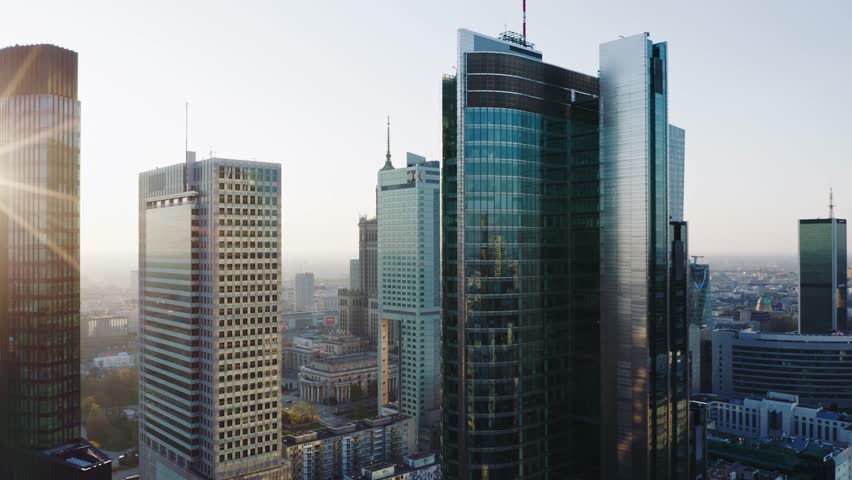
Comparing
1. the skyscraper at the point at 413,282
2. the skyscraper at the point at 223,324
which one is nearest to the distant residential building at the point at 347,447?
the skyscraper at the point at 413,282

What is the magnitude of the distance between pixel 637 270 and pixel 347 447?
97.6 metres

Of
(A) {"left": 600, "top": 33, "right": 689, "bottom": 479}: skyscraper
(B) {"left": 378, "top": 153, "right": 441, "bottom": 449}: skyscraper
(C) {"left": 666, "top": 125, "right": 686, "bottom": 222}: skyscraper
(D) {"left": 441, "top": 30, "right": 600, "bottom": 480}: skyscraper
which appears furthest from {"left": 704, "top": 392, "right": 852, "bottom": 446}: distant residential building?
(D) {"left": 441, "top": 30, "right": 600, "bottom": 480}: skyscraper

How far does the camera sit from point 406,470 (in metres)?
131

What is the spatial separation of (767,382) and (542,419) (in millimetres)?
152188

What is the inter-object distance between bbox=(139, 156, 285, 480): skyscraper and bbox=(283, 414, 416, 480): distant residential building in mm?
24158

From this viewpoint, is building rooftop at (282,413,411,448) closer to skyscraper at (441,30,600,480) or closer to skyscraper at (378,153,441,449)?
skyscraper at (378,153,441,449)

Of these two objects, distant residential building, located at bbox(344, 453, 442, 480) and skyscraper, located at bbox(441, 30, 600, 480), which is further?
distant residential building, located at bbox(344, 453, 442, 480)

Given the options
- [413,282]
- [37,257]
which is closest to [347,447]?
[413,282]

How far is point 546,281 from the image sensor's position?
77688mm

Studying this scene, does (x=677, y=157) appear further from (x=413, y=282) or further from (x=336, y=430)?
(x=336, y=430)

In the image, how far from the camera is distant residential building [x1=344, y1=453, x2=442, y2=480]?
127062mm

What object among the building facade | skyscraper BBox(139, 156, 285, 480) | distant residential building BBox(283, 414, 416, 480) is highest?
skyscraper BBox(139, 156, 285, 480)

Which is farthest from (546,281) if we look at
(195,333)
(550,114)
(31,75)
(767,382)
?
(767,382)

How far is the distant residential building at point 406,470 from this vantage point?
5002 inches
